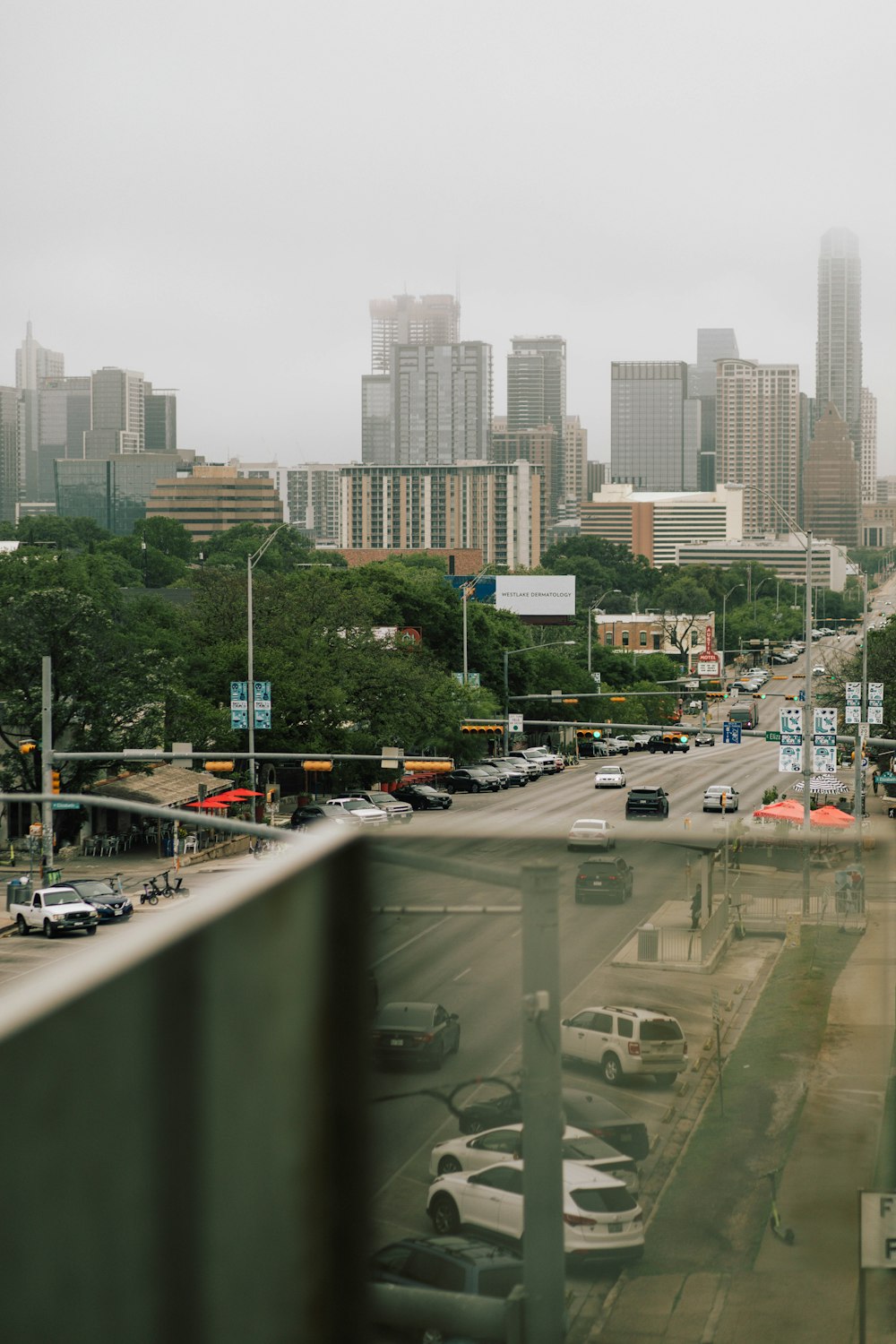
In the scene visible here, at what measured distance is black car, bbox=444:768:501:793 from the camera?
164 ft

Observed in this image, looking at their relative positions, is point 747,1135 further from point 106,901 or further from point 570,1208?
point 106,901

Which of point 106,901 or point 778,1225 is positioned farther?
point 106,901

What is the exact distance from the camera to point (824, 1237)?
1.84 meters

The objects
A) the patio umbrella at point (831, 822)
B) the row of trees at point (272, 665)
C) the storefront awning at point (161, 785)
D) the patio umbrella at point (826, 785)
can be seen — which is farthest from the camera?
the patio umbrella at point (826, 785)

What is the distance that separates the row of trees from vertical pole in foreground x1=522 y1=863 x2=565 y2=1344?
35.1 meters

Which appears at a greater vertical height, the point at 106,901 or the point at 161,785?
the point at 161,785

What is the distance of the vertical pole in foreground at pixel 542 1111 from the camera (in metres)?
1.79

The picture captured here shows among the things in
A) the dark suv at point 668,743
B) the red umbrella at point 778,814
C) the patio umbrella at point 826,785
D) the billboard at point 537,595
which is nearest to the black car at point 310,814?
the patio umbrella at point 826,785

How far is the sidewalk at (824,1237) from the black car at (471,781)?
157ft

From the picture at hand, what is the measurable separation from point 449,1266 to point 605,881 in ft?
1.71

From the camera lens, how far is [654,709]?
6562 cm

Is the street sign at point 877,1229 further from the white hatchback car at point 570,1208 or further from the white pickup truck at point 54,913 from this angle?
the white pickup truck at point 54,913

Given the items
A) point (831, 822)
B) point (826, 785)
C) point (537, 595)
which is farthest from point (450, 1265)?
point (537, 595)

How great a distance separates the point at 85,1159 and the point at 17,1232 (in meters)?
0.10
